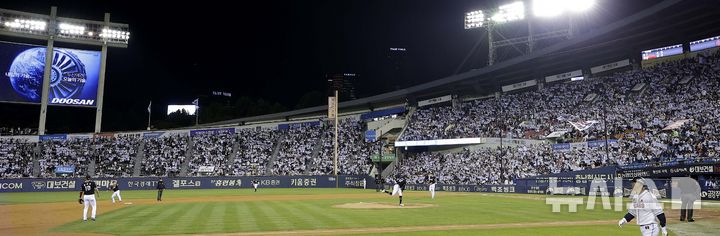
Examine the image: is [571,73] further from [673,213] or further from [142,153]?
[142,153]

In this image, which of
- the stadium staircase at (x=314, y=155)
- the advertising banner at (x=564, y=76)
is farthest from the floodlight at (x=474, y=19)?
the stadium staircase at (x=314, y=155)

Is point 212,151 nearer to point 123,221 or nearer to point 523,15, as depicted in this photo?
point 523,15

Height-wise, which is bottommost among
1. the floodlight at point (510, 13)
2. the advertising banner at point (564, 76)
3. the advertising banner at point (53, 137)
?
the advertising banner at point (53, 137)

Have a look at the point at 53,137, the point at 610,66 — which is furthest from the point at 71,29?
the point at 610,66

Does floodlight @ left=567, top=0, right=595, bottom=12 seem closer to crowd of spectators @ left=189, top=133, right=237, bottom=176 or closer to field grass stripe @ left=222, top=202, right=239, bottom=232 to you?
field grass stripe @ left=222, top=202, right=239, bottom=232

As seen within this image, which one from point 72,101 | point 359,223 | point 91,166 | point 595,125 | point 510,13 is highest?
point 510,13

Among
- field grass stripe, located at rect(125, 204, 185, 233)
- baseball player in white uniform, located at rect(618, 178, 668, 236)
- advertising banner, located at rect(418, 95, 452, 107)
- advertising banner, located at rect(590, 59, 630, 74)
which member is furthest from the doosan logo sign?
baseball player in white uniform, located at rect(618, 178, 668, 236)

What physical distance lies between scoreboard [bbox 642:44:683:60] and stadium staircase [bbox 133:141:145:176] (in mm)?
58340

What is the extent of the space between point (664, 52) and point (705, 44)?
11.8ft

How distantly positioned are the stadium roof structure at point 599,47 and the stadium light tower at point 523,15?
2945mm

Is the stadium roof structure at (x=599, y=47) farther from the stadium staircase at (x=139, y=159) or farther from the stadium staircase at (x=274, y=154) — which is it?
the stadium staircase at (x=139, y=159)

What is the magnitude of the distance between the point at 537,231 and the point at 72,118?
342 ft

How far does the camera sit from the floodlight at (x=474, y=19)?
58375 millimetres

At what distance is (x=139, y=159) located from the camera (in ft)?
207
